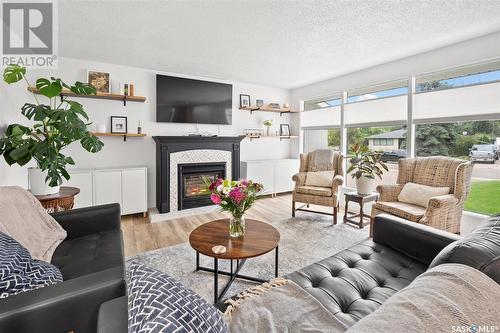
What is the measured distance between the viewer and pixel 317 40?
284 centimetres

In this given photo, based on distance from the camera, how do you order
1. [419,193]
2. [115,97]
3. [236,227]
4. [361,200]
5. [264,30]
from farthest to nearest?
1. [115,97]
2. [361,200]
3. [419,193]
4. [264,30]
5. [236,227]

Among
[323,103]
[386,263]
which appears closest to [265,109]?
[323,103]

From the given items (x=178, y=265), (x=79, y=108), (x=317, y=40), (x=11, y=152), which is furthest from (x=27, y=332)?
(x=317, y=40)

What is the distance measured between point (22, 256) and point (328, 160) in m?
3.77

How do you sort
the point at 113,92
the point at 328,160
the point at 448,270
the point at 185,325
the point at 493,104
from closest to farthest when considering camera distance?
the point at 185,325, the point at 448,270, the point at 493,104, the point at 113,92, the point at 328,160

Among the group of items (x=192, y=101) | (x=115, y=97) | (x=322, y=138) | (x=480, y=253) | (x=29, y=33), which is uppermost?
(x=29, y=33)

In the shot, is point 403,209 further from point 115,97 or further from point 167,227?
point 115,97

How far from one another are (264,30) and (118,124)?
2672 mm

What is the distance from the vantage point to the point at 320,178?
3.81 meters

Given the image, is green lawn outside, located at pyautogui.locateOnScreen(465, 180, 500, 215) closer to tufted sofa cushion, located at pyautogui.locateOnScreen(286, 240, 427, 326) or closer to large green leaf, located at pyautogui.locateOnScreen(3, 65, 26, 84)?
tufted sofa cushion, located at pyautogui.locateOnScreen(286, 240, 427, 326)

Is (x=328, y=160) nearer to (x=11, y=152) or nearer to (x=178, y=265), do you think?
(x=178, y=265)

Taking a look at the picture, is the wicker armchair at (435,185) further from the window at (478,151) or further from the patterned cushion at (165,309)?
the patterned cushion at (165,309)

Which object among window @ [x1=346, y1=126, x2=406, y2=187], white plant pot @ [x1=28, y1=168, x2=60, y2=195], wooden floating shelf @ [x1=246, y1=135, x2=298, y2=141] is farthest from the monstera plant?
window @ [x1=346, y1=126, x2=406, y2=187]

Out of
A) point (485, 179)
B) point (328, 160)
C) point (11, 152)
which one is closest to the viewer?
point (11, 152)
